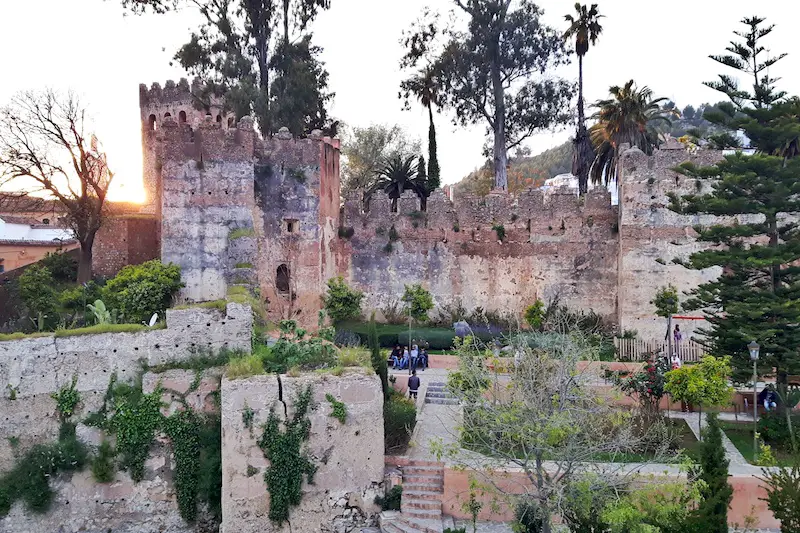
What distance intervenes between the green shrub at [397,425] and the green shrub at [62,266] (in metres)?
12.4

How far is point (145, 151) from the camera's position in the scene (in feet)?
97.5

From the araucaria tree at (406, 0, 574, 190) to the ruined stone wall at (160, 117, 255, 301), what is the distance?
10744mm

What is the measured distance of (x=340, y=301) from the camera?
22125 mm

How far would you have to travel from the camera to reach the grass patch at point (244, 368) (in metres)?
14.2

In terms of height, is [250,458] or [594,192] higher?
[594,192]

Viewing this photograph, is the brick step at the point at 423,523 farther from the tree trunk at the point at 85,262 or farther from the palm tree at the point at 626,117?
the palm tree at the point at 626,117

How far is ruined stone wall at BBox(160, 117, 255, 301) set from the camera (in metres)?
21.1

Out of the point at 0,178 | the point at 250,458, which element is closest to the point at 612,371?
the point at 250,458

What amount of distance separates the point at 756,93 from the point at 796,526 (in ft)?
35.1

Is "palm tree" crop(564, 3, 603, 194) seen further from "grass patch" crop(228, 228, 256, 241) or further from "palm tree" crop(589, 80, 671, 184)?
"grass patch" crop(228, 228, 256, 241)

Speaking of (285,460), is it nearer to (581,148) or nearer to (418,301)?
(418,301)

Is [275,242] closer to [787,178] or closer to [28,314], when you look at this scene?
[28,314]

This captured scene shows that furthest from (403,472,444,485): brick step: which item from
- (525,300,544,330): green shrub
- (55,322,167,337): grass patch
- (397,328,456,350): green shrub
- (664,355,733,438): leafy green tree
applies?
(525,300,544,330): green shrub

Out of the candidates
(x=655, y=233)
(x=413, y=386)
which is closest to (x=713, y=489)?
(x=413, y=386)
